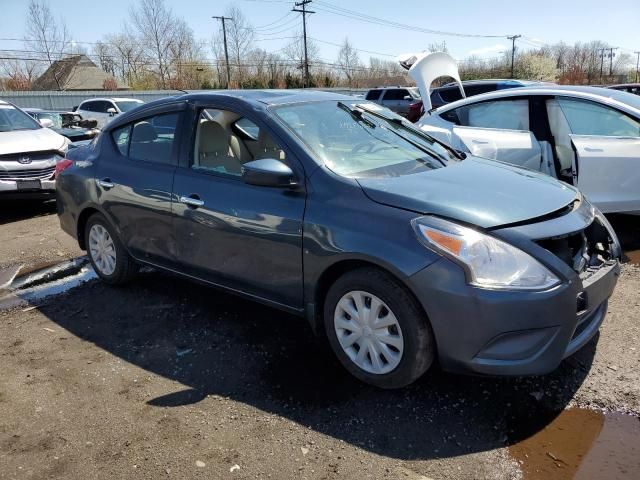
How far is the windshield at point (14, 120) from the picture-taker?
8711 mm

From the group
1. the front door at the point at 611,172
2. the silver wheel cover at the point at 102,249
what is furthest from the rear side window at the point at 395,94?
the silver wheel cover at the point at 102,249

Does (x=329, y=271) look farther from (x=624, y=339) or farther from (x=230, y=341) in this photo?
(x=624, y=339)

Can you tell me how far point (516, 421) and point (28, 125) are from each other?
29.6ft

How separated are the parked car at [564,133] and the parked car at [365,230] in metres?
2.06

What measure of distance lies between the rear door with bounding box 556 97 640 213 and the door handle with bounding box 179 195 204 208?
12.4ft

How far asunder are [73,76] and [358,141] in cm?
6450

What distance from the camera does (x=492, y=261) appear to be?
2.61m

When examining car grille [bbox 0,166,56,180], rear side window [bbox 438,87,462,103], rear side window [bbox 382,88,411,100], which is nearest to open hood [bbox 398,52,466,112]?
car grille [bbox 0,166,56,180]

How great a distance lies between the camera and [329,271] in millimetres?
3109

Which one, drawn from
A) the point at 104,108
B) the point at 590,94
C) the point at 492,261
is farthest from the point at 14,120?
the point at 104,108

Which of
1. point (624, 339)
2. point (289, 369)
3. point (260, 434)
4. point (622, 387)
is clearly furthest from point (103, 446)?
point (624, 339)

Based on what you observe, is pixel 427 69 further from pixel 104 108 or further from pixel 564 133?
pixel 104 108

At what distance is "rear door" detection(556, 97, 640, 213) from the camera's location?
5266 millimetres

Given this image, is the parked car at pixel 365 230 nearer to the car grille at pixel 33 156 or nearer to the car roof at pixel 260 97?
the car roof at pixel 260 97
